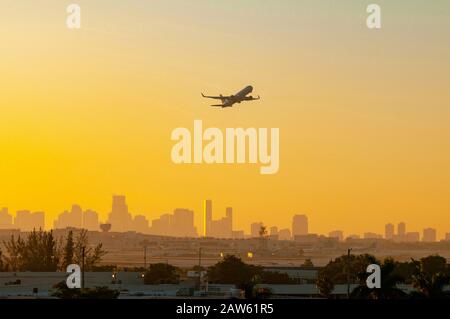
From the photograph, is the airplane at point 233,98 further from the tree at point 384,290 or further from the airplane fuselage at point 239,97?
the tree at point 384,290

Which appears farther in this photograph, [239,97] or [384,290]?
[239,97]

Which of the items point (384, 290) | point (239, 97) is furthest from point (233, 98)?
point (384, 290)

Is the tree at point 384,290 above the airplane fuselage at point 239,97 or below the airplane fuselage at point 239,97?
below

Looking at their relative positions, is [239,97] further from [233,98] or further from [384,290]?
[384,290]

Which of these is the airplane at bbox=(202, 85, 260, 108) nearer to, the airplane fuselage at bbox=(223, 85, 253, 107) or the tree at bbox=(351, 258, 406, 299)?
the airplane fuselage at bbox=(223, 85, 253, 107)

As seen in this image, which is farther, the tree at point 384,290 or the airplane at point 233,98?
the airplane at point 233,98

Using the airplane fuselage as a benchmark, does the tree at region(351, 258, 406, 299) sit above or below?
below

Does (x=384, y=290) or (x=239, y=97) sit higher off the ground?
(x=239, y=97)

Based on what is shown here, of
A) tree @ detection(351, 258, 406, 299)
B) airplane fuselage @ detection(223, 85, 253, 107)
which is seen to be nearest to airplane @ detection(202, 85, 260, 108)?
airplane fuselage @ detection(223, 85, 253, 107)

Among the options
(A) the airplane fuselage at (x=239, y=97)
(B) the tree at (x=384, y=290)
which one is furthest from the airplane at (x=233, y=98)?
(B) the tree at (x=384, y=290)
